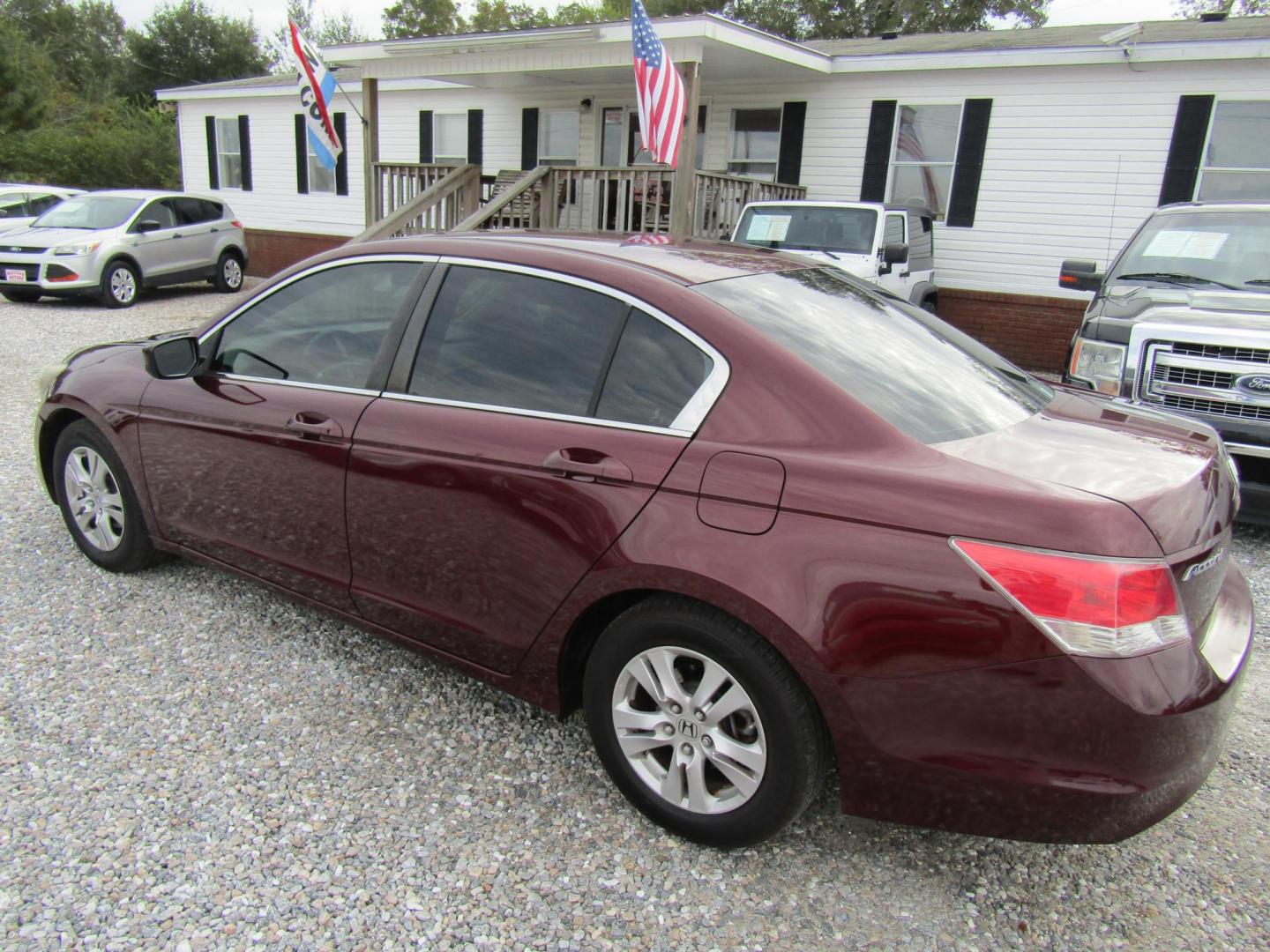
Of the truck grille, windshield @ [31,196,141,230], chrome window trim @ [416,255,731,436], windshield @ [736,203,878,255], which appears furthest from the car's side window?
windshield @ [31,196,141,230]

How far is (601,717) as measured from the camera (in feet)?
8.09

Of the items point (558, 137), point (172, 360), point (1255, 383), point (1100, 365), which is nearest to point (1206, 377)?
point (1255, 383)

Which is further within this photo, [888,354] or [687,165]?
[687,165]

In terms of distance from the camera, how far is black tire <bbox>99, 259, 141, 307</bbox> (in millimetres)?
13016

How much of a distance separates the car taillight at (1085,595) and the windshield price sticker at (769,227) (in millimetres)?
7803

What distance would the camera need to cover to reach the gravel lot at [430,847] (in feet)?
7.01

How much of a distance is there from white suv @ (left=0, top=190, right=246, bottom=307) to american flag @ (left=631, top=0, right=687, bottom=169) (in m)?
8.61

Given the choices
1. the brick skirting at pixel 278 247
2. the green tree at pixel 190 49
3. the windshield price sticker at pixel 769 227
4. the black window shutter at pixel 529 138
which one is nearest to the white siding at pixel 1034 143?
the black window shutter at pixel 529 138

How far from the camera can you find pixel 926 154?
11.3 meters

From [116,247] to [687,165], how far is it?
344 inches

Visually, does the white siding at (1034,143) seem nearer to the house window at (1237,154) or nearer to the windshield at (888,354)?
the house window at (1237,154)

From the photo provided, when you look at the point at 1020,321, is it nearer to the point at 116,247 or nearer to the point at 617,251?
the point at 617,251

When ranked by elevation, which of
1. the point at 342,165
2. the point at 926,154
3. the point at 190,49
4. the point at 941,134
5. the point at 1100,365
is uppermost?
the point at 190,49

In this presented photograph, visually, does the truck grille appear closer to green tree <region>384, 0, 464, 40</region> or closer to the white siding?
the white siding
